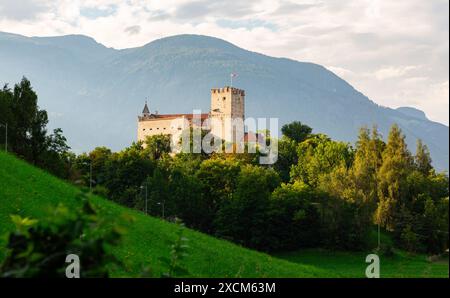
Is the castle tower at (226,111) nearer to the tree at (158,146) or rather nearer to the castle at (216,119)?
the castle at (216,119)

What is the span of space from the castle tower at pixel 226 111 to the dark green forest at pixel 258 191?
57287mm

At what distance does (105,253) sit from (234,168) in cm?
6548

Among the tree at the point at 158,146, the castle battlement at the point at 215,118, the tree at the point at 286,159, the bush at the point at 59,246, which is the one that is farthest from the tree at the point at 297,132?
the bush at the point at 59,246

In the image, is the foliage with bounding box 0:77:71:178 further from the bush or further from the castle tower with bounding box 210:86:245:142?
the castle tower with bounding box 210:86:245:142

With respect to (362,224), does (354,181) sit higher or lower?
higher

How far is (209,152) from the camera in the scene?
92.7 metres

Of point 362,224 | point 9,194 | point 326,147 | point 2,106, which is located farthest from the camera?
point 326,147

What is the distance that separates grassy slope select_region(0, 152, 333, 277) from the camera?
59.4ft

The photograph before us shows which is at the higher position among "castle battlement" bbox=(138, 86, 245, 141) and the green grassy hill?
"castle battlement" bbox=(138, 86, 245, 141)

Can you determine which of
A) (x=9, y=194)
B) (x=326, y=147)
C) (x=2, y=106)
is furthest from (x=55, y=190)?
(x=326, y=147)

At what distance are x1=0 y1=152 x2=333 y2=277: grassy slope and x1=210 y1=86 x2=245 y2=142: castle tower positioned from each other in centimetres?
11577

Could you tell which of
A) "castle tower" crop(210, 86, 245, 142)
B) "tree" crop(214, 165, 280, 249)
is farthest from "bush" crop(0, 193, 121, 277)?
"castle tower" crop(210, 86, 245, 142)

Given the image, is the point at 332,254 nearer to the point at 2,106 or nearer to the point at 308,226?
the point at 308,226
